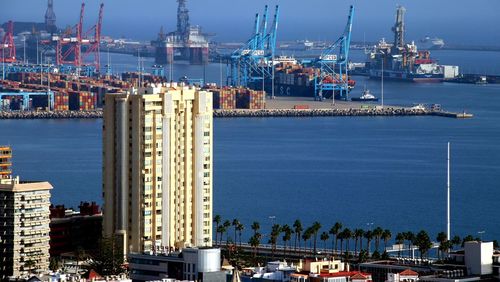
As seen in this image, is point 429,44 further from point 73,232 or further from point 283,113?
point 73,232

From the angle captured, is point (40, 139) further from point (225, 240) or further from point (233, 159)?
point (225, 240)

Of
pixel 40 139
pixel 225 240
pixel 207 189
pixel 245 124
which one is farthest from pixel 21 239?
pixel 245 124

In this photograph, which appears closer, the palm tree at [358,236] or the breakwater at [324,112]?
the palm tree at [358,236]

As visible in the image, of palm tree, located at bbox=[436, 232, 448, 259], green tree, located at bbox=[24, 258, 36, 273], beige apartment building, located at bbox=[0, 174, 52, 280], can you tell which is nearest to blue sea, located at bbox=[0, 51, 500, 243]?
palm tree, located at bbox=[436, 232, 448, 259]

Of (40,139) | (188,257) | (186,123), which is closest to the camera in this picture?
(188,257)

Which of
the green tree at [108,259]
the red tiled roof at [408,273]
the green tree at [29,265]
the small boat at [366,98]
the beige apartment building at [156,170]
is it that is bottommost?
the green tree at [29,265]

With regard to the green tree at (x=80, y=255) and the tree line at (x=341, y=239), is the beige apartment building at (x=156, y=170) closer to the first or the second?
the green tree at (x=80, y=255)

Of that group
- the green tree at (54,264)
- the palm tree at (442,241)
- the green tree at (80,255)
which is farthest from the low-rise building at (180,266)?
the palm tree at (442,241)
